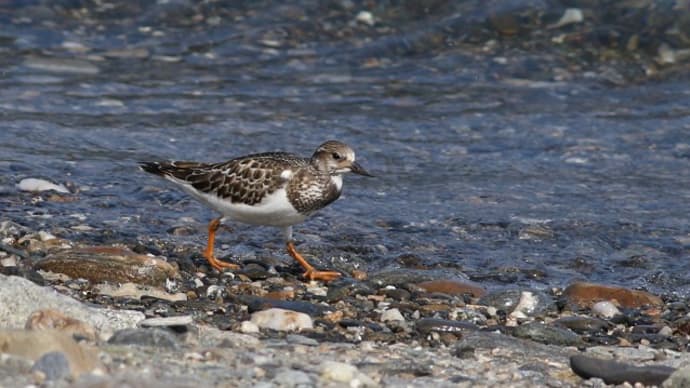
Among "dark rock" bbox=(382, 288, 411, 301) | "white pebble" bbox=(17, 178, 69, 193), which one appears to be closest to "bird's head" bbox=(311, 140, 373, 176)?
"dark rock" bbox=(382, 288, 411, 301)

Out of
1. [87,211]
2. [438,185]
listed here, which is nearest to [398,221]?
[438,185]

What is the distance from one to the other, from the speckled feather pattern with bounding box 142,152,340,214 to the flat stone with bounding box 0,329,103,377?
8.78ft

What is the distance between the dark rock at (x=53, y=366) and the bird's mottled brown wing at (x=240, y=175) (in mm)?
2885

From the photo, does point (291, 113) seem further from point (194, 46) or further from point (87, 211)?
point (87, 211)

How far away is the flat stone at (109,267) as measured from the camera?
19.6ft

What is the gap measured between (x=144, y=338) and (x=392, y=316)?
155cm

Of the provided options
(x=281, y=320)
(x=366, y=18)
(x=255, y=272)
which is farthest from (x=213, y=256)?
(x=366, y=18)

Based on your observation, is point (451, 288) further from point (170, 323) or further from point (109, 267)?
point (170, 323)

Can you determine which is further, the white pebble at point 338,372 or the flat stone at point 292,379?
the white pebble at point 338,372

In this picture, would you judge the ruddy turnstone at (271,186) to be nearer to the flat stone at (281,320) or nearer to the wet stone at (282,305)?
the wet stone at (282,305)

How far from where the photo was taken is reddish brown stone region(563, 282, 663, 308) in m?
6.41

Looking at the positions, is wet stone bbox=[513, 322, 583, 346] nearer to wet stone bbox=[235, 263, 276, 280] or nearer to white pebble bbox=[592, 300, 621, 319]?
white pebble bbox=[592, 300, 621, 319]

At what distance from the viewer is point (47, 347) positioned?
13.2ft

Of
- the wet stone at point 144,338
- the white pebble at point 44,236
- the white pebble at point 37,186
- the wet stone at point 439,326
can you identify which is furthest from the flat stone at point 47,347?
the white pebble at point 37,186
